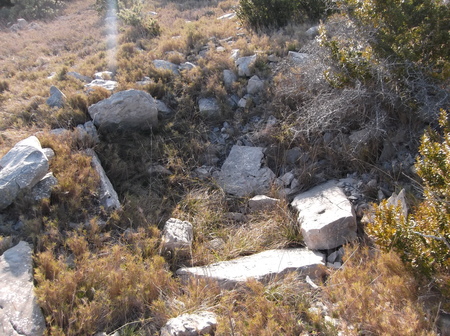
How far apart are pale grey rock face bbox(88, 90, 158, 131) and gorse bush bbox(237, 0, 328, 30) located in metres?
4.24

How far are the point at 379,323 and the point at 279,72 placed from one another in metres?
4.53

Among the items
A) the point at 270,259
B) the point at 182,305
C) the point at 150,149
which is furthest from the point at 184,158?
the point at 182,305

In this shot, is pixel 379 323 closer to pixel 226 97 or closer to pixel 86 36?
pixel 226 97

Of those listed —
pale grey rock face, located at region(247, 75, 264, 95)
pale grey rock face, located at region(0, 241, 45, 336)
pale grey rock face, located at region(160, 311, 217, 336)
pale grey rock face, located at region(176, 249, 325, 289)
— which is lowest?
pale grey rock face, located at region(176, 249, 325, 289)

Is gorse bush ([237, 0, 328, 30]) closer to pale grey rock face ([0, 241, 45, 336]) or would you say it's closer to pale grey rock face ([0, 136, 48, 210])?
pale grey rock face ([0, 136, 48, 210])

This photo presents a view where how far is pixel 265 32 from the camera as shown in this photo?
8188 millimetres

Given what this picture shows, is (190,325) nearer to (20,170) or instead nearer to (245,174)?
(245,174)

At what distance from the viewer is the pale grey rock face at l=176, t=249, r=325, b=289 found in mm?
3451

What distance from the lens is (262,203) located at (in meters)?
4.52

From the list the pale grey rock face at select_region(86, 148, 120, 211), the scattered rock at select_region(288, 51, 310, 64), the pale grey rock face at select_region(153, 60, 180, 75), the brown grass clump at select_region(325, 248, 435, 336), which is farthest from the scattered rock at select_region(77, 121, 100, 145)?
the brown grass clump at select_region(325, 248, 435, 336)

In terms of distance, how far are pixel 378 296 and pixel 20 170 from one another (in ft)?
13.1

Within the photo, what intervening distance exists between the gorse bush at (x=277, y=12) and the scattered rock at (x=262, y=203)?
530 cm

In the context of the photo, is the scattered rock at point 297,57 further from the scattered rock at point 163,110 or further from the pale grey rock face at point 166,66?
the scattered rock at point 163,110

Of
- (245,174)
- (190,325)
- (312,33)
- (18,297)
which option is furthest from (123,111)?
(312,33)
